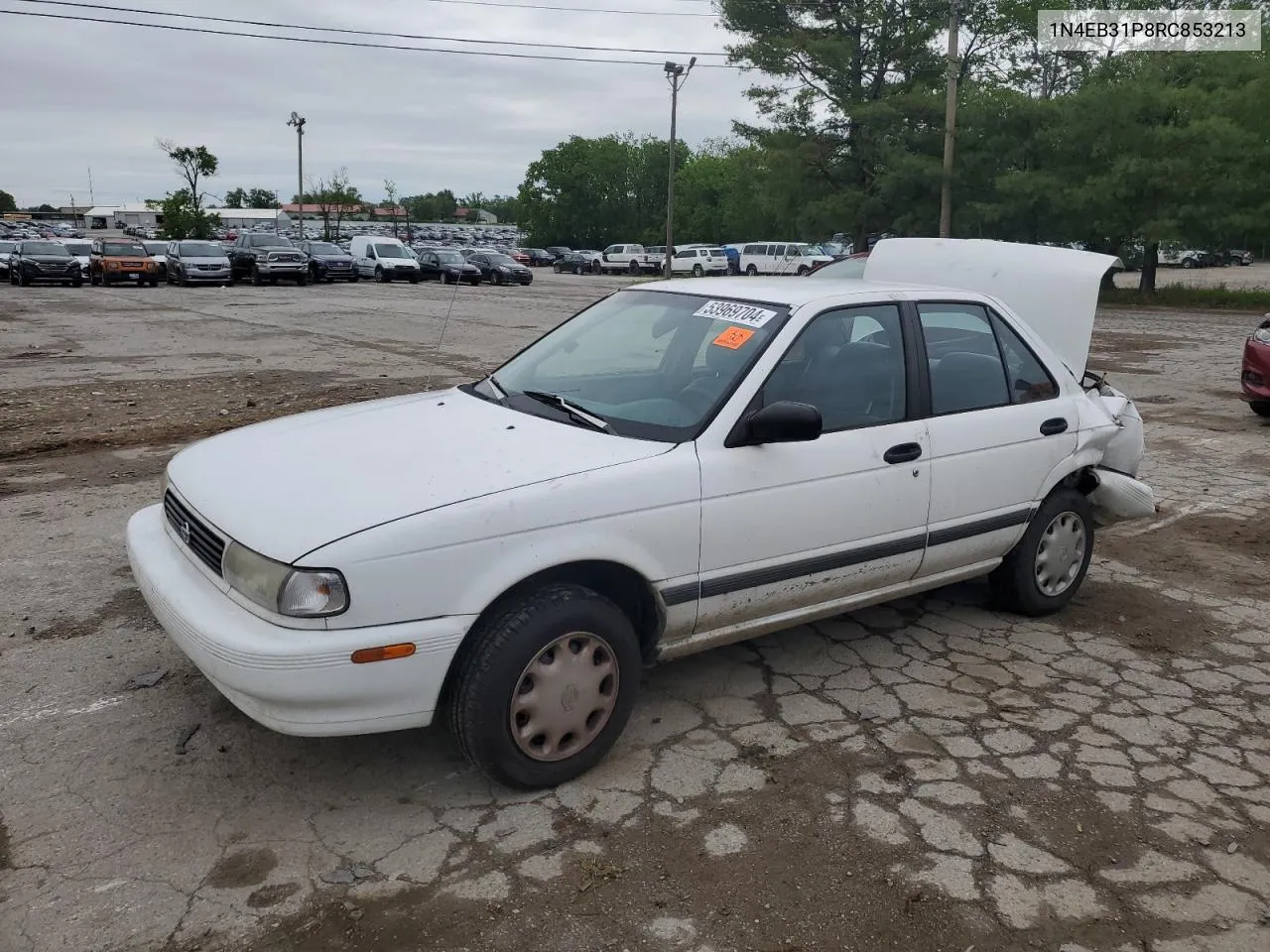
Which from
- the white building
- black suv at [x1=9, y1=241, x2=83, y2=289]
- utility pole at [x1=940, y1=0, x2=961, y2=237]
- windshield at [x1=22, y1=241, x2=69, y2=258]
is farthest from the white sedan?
the white building

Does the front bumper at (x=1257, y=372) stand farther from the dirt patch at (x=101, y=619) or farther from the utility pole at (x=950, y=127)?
the utility pole at (x=950, y=127)

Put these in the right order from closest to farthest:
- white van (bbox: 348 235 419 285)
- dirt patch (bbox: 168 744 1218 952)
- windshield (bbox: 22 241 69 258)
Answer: dirt patch (bbox: 168 744 1218 952), windshield (bbox: 22 241 69 258), white van (bbox: 348 235 419 285)

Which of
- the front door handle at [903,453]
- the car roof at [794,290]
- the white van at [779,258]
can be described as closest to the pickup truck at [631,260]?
the white van at [779,258]

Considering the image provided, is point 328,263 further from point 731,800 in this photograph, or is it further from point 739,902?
point 739,902

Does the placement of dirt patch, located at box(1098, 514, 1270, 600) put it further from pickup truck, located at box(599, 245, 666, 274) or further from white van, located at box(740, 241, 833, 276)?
pickup truck, located at box(599, 245, 666, 274)

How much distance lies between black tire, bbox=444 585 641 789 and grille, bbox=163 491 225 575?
32.9 inches

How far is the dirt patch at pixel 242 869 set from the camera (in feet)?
9.27

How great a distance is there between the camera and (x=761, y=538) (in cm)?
364

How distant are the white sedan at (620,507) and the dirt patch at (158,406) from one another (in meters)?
5.29

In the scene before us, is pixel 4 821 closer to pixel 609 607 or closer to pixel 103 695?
pixel 103 695

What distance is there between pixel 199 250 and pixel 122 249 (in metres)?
2.74

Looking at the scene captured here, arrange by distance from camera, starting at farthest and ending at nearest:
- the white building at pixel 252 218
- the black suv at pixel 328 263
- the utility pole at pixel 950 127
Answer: the white building at pixel 252 218 → the black suv at pixel 328 263 → the utility pole at pixel 950 127


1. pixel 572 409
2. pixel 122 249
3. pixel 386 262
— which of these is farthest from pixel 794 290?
pixel 386 262

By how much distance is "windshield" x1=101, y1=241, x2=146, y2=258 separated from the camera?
109 ft
